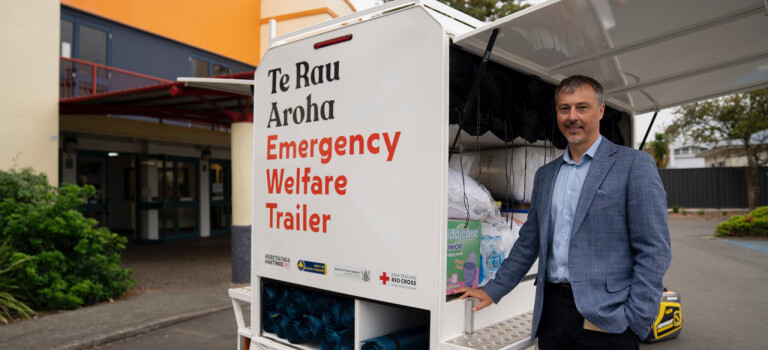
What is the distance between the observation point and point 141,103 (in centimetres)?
1065

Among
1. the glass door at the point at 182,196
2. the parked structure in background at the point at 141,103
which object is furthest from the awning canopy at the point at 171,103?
the glass door at the point at 182,196

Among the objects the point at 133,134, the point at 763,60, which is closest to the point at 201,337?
the point at 763,60

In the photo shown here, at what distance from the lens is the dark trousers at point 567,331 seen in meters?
2.02

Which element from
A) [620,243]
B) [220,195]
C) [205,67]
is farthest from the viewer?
[220,195]

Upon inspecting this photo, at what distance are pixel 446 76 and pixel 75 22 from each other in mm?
12900

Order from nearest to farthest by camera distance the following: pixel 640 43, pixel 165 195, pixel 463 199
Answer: pixel 640 43 → pixel 463 199 → pixel 165 195

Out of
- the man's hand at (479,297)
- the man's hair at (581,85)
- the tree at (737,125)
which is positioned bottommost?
the man's hand at (479,297)

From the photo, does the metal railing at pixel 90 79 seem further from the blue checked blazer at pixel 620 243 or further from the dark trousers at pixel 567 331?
the blue checked blazer at pixel 620 243

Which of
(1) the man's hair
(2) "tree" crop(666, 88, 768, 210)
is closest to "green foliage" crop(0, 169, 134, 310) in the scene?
Result: (1) the man's hair

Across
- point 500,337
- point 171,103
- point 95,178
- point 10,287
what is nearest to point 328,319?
point 500,337

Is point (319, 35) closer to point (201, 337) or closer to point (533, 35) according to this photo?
point (533, 35)

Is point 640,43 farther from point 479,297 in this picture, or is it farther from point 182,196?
point 182,196

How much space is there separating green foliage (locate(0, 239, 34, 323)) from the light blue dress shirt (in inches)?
261

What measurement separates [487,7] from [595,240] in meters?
16.0
